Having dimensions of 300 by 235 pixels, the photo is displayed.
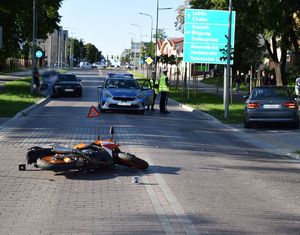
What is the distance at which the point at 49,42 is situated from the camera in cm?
601

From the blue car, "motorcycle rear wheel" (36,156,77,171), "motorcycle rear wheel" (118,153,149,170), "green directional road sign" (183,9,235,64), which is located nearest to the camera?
"motorcycle rear wheel" (36,156,77,171)

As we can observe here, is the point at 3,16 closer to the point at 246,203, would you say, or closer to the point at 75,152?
the point at 75,152

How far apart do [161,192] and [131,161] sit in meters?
1.68

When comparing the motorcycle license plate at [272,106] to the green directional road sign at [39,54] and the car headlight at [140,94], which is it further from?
the green directional road sign at [39,54]

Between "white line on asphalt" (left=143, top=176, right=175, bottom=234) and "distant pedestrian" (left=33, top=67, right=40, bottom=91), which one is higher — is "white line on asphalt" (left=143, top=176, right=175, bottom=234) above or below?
below

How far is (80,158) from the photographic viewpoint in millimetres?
8812

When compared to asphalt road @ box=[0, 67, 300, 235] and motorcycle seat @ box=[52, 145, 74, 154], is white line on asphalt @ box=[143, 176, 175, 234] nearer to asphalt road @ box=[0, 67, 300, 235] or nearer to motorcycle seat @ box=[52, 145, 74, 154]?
asphalt road @ box=[0, 67, 300, 235]

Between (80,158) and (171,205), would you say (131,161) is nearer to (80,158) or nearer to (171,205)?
(80,158)

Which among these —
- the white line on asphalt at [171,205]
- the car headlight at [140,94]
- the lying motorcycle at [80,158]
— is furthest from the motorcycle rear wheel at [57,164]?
the car headlight at [140,94]

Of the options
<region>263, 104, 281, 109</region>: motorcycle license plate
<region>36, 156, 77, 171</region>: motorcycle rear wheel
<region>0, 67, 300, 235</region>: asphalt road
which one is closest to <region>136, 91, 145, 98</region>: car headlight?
<region>263, 104, 281, 109</region>: motorcycle license plate

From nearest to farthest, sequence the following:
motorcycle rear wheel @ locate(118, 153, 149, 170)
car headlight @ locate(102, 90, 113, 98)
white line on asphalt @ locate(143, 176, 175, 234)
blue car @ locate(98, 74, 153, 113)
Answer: white line on asphalt @ locate(143, 176, 175, 234), motorcycle rear wheel @ locate(118, 153, 149, 170), blue car @ locate(98, 74, 153, 113), car headlight @ locate(102, 90, 113, 98)

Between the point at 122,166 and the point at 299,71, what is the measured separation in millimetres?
32257

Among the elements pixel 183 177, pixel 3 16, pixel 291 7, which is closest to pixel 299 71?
pixel 291 7

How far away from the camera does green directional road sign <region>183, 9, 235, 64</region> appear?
2595 cm
